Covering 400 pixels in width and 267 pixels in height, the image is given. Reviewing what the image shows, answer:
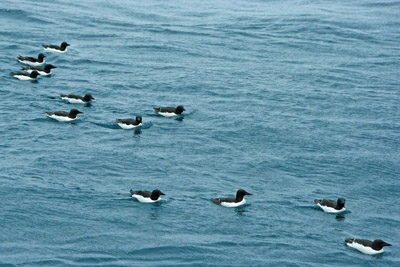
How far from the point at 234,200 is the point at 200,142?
8.22 metres

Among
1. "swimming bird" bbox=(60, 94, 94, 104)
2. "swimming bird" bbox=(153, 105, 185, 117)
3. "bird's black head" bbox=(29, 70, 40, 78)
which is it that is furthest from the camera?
"bird's black head" bbox=(29, 70, 40, 78)

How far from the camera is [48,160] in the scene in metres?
35.9

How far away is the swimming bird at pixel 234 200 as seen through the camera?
1275 inches

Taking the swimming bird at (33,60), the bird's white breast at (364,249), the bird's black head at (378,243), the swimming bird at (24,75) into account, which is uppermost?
the swimming bird at (33,60)

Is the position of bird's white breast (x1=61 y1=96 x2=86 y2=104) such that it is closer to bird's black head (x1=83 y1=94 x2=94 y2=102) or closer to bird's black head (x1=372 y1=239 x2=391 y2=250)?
bird's black head (x1=83 y1=94 x2=94 y2=102)

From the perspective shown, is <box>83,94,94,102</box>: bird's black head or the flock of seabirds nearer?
the flock of seabirds

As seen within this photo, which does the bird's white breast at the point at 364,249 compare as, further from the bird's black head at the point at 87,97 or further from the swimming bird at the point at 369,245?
the bird's black head at the point at 87,97

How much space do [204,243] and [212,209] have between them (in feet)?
9.95

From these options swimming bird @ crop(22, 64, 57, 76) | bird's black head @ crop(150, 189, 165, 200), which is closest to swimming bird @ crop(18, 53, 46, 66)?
swimming bird @ crop(22, 64, 57, 76)

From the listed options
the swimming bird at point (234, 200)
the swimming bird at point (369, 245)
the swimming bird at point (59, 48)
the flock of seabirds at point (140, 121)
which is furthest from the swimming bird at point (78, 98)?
the swimming bird at point (369, 245)

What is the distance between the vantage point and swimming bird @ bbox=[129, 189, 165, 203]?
1268 inches

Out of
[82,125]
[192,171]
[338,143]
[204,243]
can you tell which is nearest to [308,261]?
[204,243]

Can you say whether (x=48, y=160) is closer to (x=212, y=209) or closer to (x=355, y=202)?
(x=212, y=209)

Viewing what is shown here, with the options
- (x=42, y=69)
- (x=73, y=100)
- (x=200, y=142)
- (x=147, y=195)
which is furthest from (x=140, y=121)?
(x=42, y=69)
